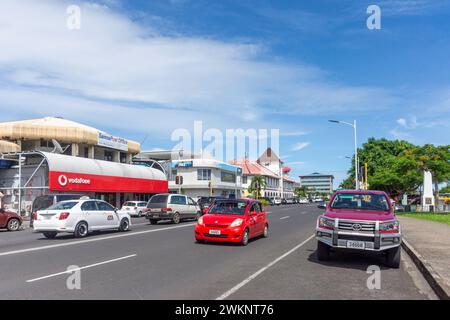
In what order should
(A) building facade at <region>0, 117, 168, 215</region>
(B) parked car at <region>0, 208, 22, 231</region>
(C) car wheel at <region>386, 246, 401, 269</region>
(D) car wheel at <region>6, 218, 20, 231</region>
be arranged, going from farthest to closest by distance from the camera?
(A) building facade at <region>0, 117, 168, 215</region> → (D) car wheel at <region>6, 218, 20, 231</region> → (B) parked car at <region>0, 208, 22, 231</region> → (C) car wheel at <region>386, 246, 401, 269</region>

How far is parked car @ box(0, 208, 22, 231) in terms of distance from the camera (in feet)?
70.2

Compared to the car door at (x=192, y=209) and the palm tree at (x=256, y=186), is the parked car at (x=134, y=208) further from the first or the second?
the palm tree at (x=256, y=186)

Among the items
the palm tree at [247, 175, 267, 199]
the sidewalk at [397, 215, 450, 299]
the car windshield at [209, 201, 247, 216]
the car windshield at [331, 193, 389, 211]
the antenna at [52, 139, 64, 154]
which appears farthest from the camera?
the palm tree at [247, 175, 267, 199]

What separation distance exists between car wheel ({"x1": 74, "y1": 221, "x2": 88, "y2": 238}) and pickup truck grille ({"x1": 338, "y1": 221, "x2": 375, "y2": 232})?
1077 centimetres

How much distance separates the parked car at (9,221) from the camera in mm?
21391

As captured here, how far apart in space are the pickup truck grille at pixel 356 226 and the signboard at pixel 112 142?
38.6m

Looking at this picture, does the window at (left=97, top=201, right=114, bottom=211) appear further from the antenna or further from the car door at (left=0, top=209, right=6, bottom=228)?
the antenna

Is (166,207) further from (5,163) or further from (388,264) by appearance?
(5,163)

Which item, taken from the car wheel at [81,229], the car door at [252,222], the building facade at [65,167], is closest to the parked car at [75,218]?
the car wheel at [81,229]

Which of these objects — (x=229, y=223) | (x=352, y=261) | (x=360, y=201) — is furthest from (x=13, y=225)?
(x=360, y=201)

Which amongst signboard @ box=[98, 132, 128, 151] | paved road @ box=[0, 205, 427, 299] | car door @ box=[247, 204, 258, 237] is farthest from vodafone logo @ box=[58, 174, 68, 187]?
car door @ box=[247, 204, 258, 237]

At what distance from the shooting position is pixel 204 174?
2857 inches

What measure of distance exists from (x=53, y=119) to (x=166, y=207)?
31213 millimetres
